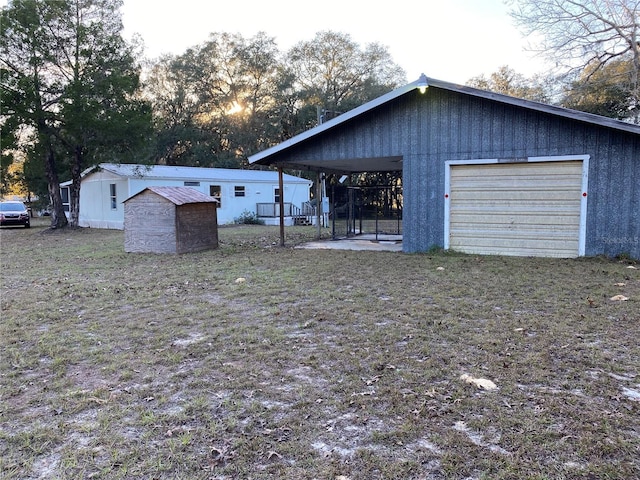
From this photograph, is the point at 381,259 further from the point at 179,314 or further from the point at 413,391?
the point at 413,391

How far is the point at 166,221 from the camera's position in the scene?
984 centimetres

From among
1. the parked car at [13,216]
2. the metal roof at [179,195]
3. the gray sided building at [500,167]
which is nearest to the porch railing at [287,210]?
the parked car at [13,216]

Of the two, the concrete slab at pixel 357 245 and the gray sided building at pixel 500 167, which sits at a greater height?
the gray sided building at pixel 500 167

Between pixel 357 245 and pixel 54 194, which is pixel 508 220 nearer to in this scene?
pixel 357 245

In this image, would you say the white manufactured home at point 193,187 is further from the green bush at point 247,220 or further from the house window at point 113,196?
the green bush at point 247,220

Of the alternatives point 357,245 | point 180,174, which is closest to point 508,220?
point 357,245

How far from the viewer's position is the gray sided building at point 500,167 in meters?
8.09


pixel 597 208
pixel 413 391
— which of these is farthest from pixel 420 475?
pixel 597 208

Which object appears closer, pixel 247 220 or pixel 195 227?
pixel 195 227

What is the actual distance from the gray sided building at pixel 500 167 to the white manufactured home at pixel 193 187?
11.3 meters

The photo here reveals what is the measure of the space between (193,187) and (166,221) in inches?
437

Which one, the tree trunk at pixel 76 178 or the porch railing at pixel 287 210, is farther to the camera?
the porch railing at pixel 287 210

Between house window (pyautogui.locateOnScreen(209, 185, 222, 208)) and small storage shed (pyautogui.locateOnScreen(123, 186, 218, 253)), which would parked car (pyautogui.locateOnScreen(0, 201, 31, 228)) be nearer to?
house window (pyautogui.locateOnScreen(209, 185, 222, 208))

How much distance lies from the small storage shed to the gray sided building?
274 cm
